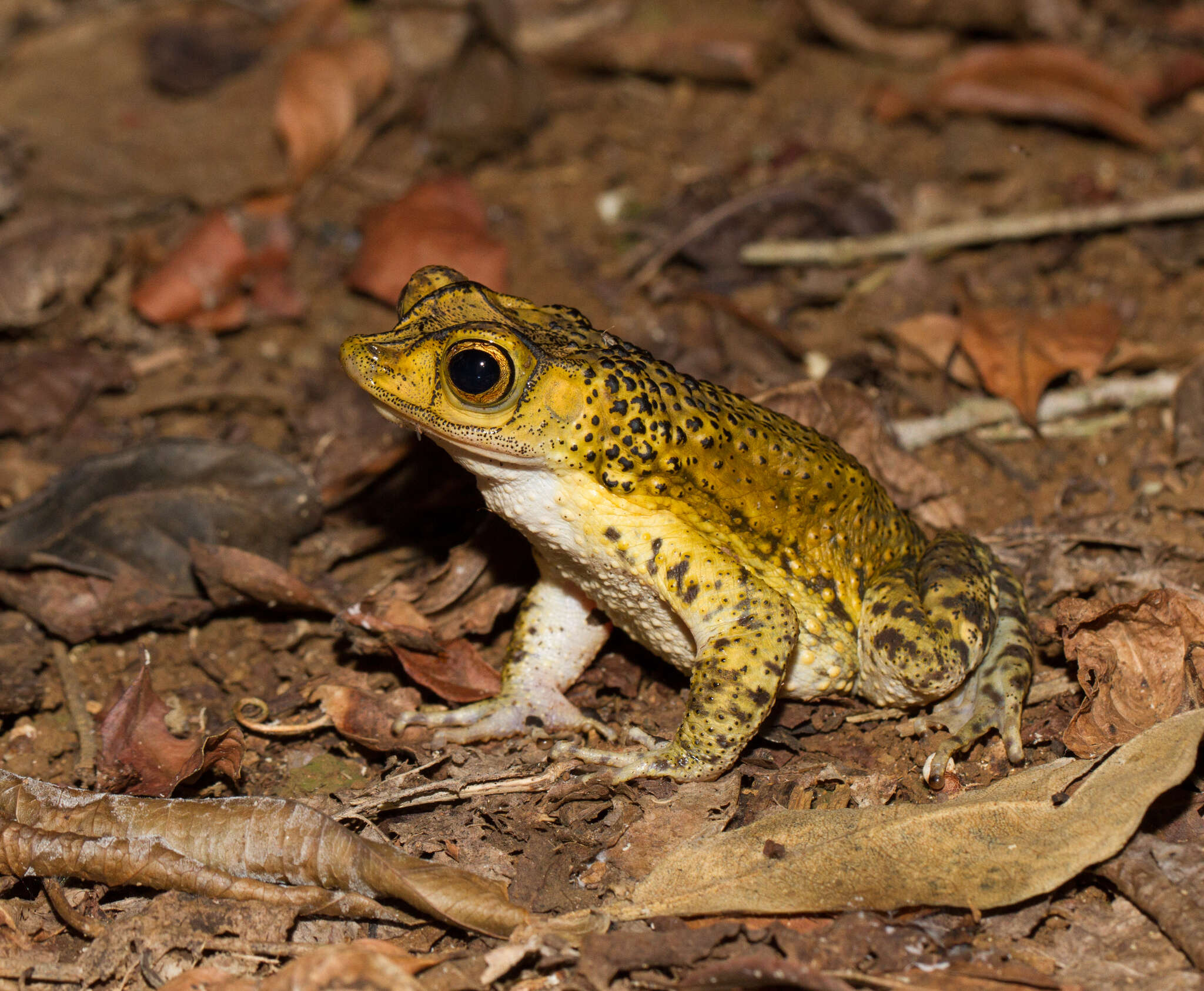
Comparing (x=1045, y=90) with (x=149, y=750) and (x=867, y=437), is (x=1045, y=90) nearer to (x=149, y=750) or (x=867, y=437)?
(x=867, y=437)

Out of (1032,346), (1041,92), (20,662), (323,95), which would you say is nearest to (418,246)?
(323,95)

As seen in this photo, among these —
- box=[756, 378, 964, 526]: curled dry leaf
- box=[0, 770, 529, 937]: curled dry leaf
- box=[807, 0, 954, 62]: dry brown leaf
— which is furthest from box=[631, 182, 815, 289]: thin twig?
box=[0, 770, 529, 937]: curled dry leaf

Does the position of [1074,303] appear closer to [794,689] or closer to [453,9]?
[794,689]

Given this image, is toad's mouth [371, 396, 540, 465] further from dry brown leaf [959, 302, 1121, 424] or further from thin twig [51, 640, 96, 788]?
dry brown leaf [959, 302, 1121, 424]

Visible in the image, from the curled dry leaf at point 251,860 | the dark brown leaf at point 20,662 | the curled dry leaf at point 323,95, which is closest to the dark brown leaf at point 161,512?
the dark brown leaf at point 20,662

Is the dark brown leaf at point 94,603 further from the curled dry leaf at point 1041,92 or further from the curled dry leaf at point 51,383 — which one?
the curled dry leaf at point 1041,92

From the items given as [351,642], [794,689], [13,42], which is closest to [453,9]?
[13,42]
